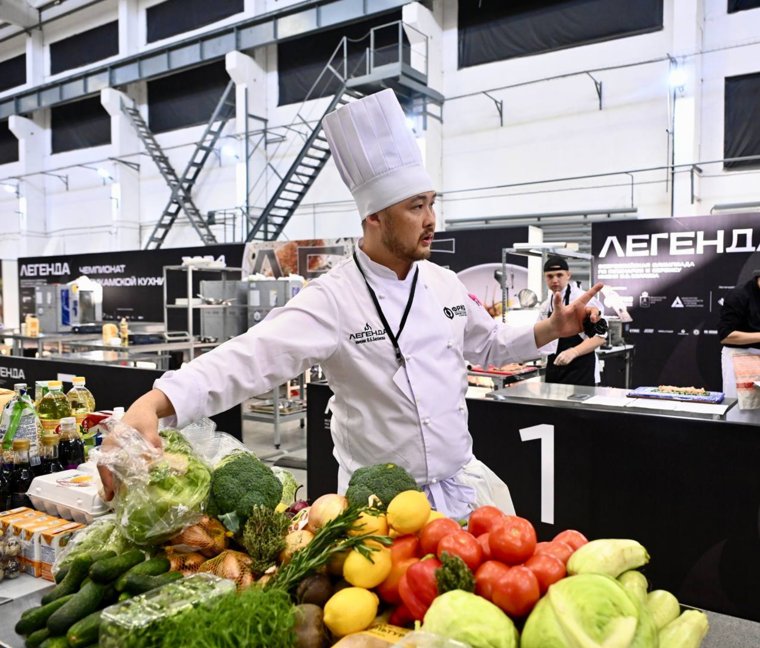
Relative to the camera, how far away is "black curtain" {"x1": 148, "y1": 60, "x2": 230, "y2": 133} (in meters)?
14.0

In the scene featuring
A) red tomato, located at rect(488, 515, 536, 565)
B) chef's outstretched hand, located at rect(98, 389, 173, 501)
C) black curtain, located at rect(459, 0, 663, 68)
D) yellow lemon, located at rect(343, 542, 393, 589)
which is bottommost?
yellow lemon, located at rect(343, 542, 393, 589)

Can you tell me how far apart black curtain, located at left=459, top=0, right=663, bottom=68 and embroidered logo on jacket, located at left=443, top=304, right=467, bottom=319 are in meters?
9.24

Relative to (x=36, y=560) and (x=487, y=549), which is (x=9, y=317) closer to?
(x=36, y=560)

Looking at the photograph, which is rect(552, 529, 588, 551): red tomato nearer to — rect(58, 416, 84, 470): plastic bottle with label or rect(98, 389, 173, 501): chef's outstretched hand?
rect(98, 389, 173, 501): chef's outstretched hand

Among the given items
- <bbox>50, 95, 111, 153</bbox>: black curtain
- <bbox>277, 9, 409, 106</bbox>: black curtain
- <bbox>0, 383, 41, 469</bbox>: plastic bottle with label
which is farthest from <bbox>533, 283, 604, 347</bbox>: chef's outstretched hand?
<bbox>50, 95, 111, 153</bbox>: black curtain

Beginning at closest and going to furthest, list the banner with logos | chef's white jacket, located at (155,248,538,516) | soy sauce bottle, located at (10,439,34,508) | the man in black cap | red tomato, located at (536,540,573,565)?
red tomato, located at (536,540,573,565) < chef's white jacket, located at (155,248,538,516) < soy sauce bottle, located at (10,439,34,508) < the man in black cap < the banner with logos

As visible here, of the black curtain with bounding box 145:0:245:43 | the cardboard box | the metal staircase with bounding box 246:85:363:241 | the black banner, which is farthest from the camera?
the black curtain with bounding box 145:0:245:43

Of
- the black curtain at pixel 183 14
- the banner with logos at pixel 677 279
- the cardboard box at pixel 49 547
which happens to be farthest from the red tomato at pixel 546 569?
the black curtain at pixel 183 14

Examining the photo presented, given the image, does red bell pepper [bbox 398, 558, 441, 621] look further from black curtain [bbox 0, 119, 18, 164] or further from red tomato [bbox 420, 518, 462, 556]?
black curtain [bbox 0, 119, 18, 164]

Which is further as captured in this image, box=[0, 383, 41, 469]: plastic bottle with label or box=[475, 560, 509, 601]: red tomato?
box=[0, 383, 41, 469]: plastic bottle with label

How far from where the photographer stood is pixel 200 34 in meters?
13.4

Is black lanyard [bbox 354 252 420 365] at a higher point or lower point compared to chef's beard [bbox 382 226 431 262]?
lower

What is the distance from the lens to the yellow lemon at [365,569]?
3.44 feet

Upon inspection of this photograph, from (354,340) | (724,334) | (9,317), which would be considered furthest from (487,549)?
(9,317)
